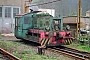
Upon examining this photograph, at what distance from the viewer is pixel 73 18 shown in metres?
32.0

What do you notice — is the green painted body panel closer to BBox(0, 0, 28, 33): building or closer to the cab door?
the cab door

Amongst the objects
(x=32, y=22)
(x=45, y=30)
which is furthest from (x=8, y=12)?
(x=45, y=30)

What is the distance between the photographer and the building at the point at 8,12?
25.8 m

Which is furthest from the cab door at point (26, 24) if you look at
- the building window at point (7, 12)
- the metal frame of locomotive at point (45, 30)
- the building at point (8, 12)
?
the building window at point (7, 12)

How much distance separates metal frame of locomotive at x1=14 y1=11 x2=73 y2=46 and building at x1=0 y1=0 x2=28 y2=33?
909 cm

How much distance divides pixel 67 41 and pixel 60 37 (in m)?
0.67

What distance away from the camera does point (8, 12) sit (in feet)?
86.0

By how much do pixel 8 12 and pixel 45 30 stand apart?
40.5ft

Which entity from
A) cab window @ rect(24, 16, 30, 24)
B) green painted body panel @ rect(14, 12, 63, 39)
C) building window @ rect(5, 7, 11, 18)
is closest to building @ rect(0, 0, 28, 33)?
building window @ rect(5, 7, 11, 18)

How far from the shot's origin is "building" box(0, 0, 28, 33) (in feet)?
84.7

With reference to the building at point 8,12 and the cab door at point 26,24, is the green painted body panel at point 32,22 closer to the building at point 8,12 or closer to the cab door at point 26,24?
the cab door at point 26,24

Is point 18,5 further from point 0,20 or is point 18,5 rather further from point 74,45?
point 74,45

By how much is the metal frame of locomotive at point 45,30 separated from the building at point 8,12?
909 centimetres

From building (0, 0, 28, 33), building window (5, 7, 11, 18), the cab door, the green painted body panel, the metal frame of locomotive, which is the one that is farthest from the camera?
building window (5, 7, 11, 18)
